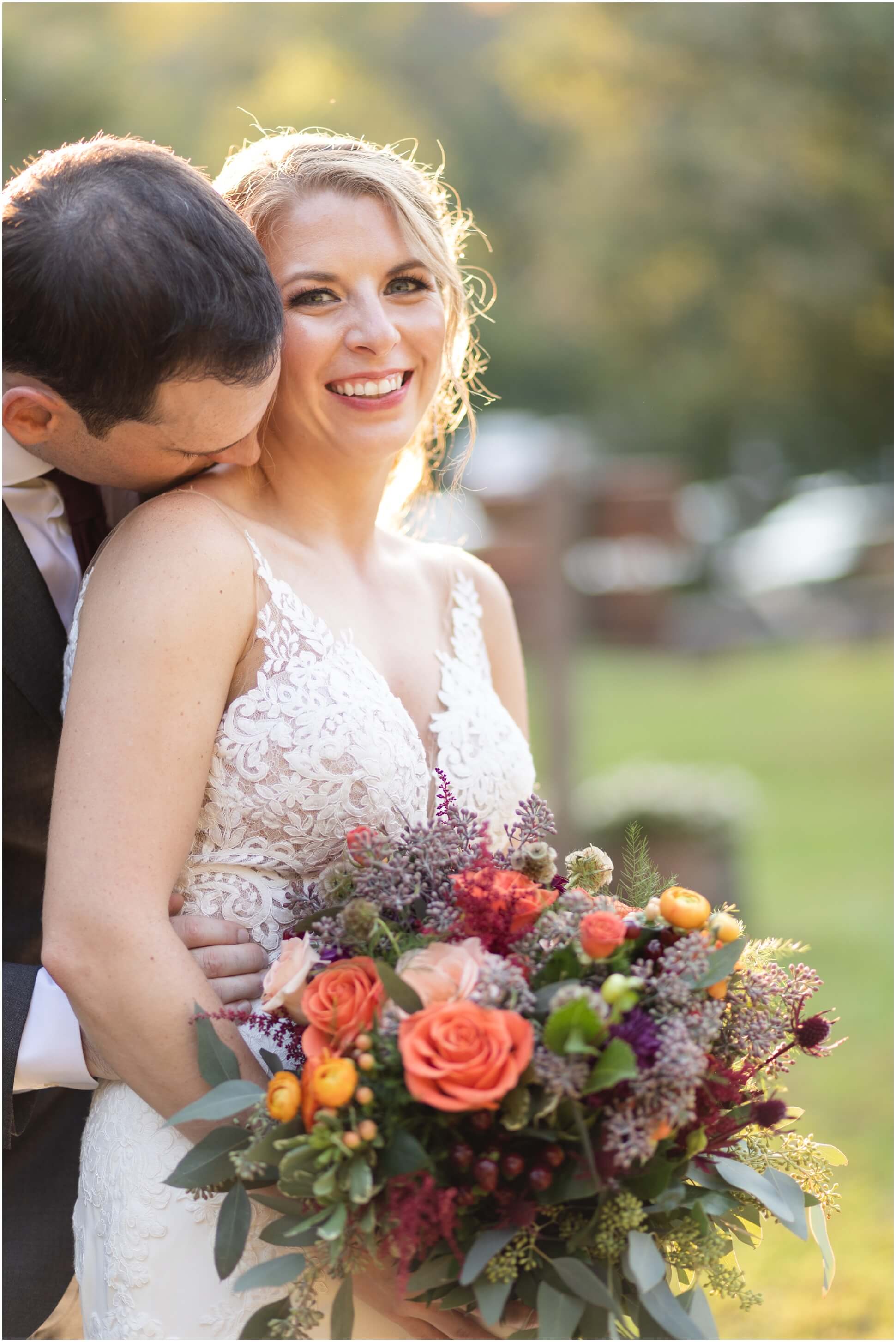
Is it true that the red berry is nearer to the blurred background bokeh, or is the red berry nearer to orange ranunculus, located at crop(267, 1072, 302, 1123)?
orange ranunculus, located at crop(267, 1072, 302, 1123)

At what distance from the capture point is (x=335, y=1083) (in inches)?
65.3

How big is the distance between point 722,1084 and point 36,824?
54.2 inches

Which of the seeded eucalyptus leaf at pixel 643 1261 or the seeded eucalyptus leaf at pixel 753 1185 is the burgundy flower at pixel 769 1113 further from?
the seeded eucalyptus leaf at pixel 643 1261

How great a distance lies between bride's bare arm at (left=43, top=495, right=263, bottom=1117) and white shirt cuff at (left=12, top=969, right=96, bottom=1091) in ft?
0.54

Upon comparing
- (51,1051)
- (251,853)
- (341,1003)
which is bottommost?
(51,1051)

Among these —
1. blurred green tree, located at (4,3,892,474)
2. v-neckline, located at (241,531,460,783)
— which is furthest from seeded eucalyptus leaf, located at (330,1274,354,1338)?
blurred green tree, located at (4,3,892,474)

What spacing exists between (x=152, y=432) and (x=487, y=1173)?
1.25m

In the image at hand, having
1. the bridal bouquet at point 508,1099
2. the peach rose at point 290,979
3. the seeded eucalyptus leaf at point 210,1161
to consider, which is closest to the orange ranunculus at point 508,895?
the bridal bouquet at point 508,1099

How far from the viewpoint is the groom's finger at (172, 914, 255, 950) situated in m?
2.18

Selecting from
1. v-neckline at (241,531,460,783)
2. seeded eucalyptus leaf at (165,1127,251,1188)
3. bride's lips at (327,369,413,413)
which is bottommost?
seeded eucalyptus leaf at (165,1127,251,1188)

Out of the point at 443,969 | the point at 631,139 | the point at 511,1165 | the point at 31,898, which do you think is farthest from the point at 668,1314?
the point at 631,139

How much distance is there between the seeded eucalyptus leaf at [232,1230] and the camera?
180 centimetres

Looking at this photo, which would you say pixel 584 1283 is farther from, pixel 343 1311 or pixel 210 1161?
pixel 210 1161

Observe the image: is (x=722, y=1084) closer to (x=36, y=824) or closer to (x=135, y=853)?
(x=135, y=853)
